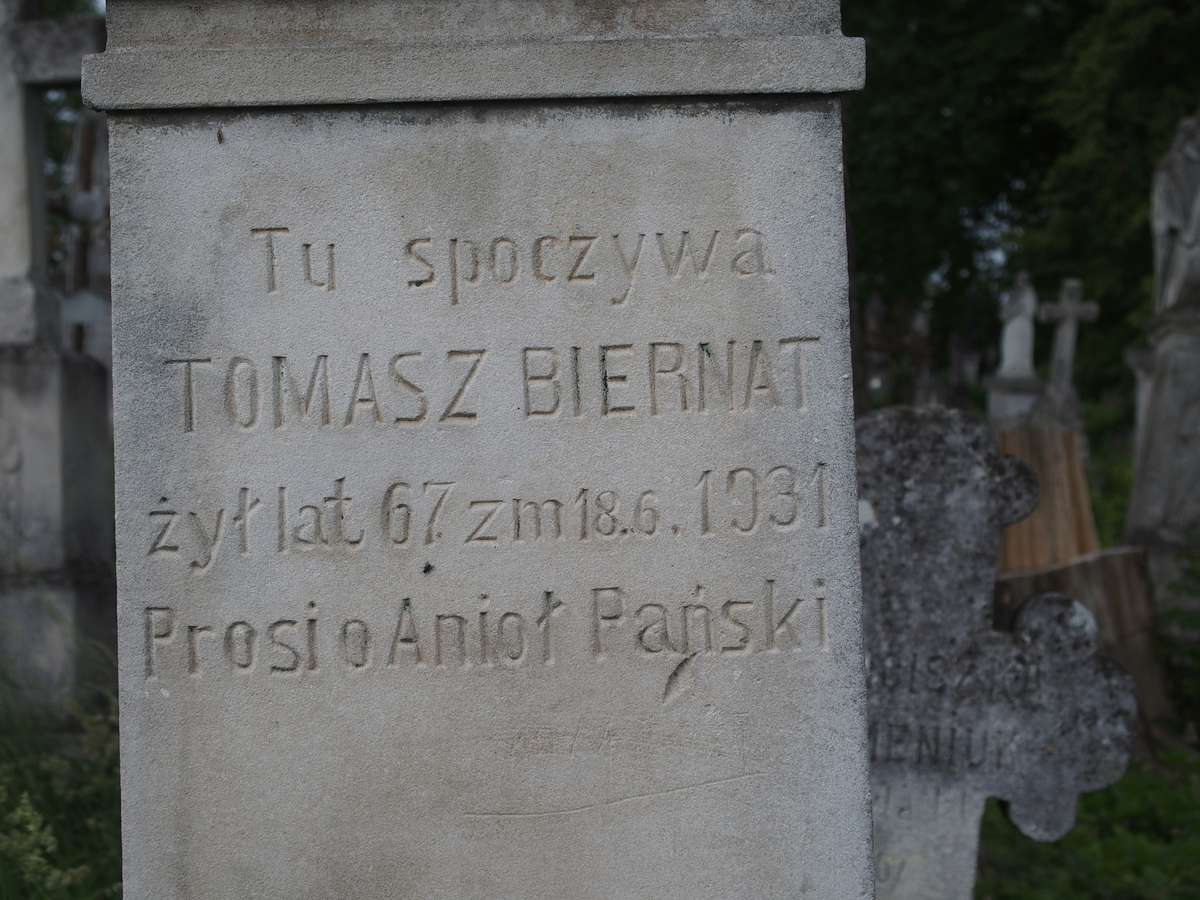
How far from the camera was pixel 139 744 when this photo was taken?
8.11 ft

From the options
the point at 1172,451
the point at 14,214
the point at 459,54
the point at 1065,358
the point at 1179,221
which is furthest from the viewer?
the point at 1065,358

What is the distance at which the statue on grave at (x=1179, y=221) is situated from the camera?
8.05 m

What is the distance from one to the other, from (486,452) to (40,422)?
3708 millimetres

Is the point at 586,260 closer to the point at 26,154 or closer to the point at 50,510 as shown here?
the point at 50,510

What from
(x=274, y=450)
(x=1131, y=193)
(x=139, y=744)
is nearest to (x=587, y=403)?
(x=274, y=450)

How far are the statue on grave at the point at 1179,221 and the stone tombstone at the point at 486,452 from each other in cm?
642

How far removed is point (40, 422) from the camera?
18.1ft

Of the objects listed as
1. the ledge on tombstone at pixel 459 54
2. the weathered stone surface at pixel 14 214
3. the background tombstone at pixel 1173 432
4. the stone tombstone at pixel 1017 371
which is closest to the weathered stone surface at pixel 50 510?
the weathered stone surface at pixel 14 214

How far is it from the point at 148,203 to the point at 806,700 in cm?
157

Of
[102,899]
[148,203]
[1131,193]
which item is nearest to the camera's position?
[148,203]

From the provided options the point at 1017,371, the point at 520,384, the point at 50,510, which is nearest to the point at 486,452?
the point at 520,384

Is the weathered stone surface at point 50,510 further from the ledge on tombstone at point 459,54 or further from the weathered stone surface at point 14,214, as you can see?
the ledge on tombstone at point 459,54

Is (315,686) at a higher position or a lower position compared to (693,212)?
lower

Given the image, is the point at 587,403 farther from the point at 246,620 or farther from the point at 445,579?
the point at 246,620
